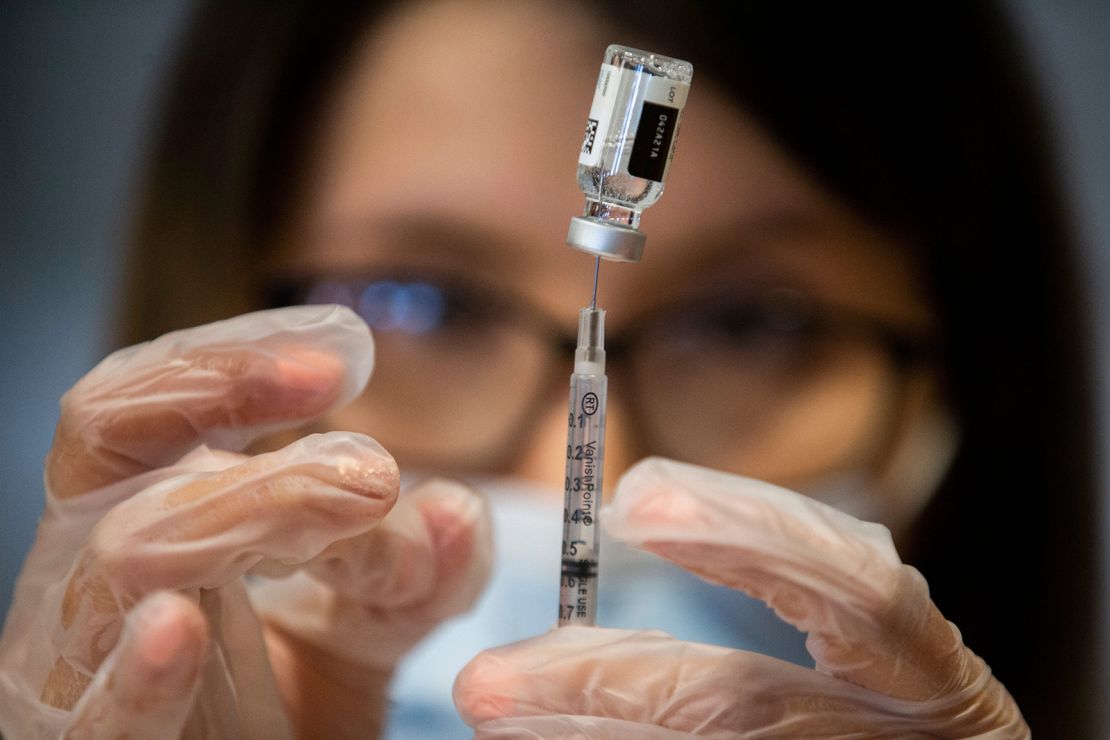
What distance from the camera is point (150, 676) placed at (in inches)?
21.0

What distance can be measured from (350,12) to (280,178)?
347 millimetres

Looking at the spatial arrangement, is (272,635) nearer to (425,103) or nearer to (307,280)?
(307,280)

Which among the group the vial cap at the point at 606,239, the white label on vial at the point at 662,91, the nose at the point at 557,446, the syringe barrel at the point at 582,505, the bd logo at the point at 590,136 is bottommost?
the nose at the point at 557,446

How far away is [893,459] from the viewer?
68.1 inches

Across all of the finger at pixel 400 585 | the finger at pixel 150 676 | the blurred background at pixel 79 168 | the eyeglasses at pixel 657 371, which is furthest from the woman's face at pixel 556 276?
the finger at pixel 150 676

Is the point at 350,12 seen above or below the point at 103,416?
above

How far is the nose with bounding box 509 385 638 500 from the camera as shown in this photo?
1.64 meters

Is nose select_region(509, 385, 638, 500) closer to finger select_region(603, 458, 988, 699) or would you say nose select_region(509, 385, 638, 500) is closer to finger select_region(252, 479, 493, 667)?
finger select_region(252, 479, 493, 667)

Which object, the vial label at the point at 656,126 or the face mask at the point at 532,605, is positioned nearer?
the vial label at the point at 656,126

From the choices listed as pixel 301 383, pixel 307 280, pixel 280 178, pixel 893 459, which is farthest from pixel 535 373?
pixel 301 383

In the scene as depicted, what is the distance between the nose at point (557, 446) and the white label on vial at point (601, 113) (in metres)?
0.92

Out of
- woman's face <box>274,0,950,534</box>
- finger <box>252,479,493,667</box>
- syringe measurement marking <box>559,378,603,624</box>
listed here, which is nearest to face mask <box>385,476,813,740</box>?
woman's face <box>274,0,950,534</box>

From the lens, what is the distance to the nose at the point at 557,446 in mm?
1642

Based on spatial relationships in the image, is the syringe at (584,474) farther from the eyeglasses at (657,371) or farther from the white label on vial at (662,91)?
the eyeglasses at (657,371)
